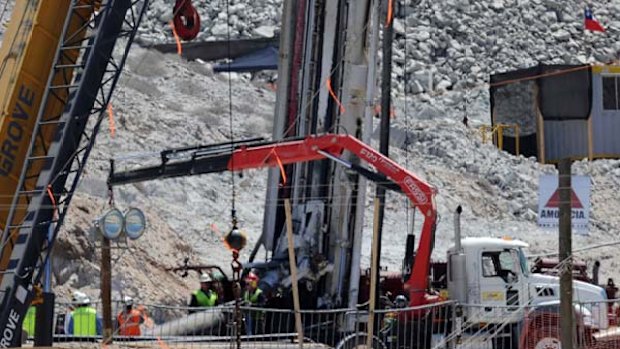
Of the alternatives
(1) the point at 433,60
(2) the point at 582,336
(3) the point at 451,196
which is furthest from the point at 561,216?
(1) the point at 433,60

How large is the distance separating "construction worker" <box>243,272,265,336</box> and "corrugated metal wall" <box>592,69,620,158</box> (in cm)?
772

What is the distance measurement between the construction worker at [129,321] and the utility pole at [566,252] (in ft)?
31.3

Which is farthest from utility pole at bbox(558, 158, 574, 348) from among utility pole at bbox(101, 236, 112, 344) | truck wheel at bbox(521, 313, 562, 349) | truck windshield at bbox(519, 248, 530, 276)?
truck windshield at bbox(519, 248, 530, 276)

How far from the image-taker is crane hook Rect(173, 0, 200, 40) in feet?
110

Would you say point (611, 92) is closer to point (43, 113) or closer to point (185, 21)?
point (185, 21)

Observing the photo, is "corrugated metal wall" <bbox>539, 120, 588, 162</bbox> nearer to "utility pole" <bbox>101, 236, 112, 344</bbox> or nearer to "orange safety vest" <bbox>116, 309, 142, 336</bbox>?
"orange safety vest" <bbox>116, 309, 142, 336</bbox>

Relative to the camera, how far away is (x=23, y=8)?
29672mm

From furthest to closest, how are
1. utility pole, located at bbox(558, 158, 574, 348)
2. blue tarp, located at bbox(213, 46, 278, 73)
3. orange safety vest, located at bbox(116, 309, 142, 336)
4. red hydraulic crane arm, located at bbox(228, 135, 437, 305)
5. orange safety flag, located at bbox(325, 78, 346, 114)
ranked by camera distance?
blue tarp, located at bbox(213, 46, 278, 73)
orange safety flag, located at bbox(325, 78, 346, 114)
red hydraulic crane arm, located at bbox(228, 135, 437, 305)
orange safety vest, located at bbox(116, 309, 142, 336)
utility pole, located at bbox(558, 158, 574, 348)

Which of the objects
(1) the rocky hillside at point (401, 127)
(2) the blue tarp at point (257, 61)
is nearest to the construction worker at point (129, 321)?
(1) the rocky hillside at point (401, 127)

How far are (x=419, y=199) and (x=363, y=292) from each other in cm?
288

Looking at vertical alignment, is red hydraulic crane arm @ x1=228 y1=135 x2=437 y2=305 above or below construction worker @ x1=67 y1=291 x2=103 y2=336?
above

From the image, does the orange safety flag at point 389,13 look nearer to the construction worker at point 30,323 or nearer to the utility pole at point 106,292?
the utility pole at point 106,292

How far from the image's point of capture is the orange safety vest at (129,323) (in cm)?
2983

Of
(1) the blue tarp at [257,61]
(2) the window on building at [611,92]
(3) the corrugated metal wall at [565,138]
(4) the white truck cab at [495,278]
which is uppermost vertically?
(1) the blue tarp at [257,61]
